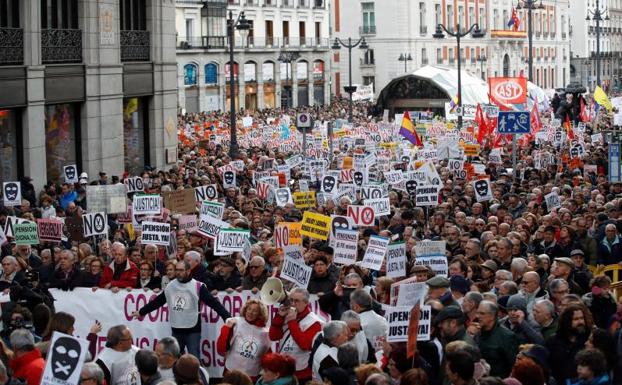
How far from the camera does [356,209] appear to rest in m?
19.0

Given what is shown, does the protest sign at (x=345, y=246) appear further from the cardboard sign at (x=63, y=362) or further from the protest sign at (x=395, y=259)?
the cardboard sign at (x=63, y=362)

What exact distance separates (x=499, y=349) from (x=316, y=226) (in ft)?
21.6

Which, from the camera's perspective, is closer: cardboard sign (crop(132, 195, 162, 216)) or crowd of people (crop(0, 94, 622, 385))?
crowd of people (crop(0, 94, 622, 385))

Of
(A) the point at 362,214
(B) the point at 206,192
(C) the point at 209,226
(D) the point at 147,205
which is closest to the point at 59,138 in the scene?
(B) the point at 206,192

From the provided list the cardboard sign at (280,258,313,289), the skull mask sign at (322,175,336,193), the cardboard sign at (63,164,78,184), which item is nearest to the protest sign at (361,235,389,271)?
the cardboard sign at (280,258,313,289)

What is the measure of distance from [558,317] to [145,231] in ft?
23.2

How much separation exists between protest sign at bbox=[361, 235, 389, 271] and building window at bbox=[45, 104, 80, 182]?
1651 centimetres

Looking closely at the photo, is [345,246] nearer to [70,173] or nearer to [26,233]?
[26,233]

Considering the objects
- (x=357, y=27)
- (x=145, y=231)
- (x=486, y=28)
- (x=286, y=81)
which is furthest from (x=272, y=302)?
(x=486, y=28)

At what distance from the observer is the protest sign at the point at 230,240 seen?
15.5m

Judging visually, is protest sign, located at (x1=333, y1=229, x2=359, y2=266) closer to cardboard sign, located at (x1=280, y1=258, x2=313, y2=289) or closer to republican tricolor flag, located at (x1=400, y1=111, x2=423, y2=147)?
cardboard sign, located at (x1=280, y1=258, x2=313, y2=289)

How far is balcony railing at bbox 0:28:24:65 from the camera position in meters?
28.2

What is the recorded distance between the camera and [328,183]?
24.7 meters

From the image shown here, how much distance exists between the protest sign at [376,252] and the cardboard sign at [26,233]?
4385 mm
